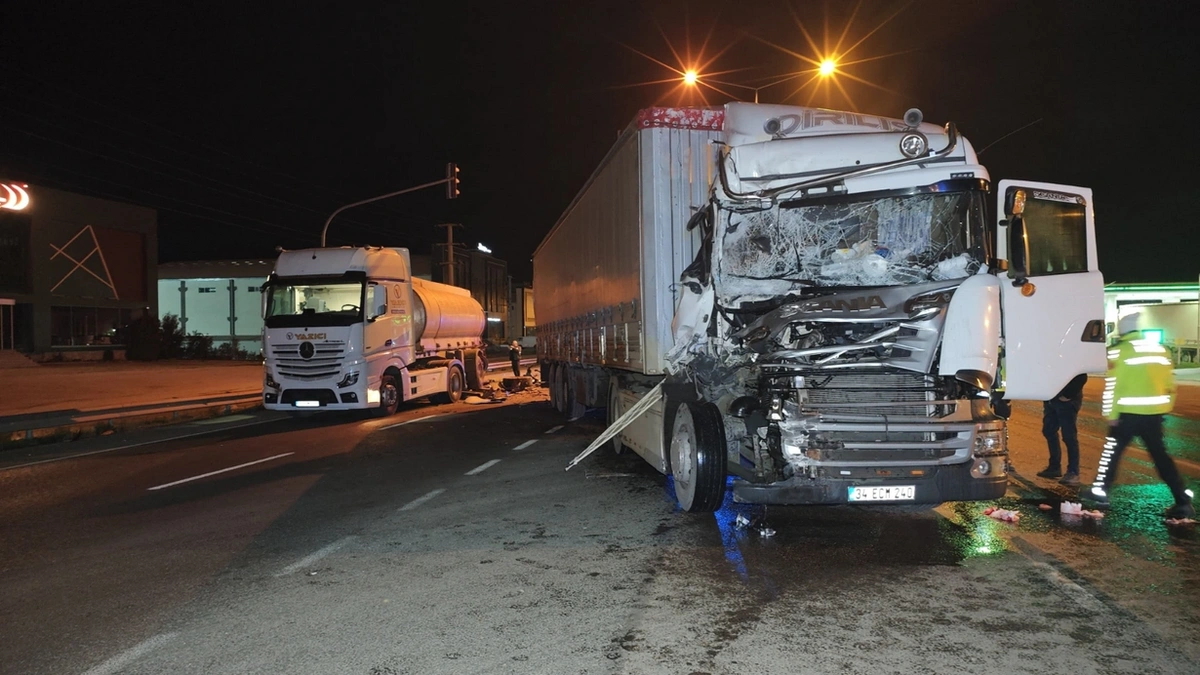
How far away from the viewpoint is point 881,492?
6125 millimetres

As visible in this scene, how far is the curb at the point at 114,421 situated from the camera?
609 inches

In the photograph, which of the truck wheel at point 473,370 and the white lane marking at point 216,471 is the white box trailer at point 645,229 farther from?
the truck wheel at point 473,370

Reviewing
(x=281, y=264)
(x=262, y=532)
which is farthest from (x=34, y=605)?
(x=281, y=264)

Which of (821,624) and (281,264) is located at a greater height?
(281,264)

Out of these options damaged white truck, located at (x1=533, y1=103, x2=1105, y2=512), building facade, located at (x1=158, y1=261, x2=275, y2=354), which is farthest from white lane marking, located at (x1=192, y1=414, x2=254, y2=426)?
building facade, located at (x1=158, y1=261, x2=275, y2=354)

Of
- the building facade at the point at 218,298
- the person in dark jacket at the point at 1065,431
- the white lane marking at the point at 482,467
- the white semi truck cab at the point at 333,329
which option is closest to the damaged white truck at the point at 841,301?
the person in dark jacket at the point at 1065,431

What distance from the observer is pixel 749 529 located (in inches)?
281

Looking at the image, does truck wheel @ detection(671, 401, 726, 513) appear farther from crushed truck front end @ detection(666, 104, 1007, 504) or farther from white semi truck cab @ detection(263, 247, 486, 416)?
white semi truck cab @ detection(263, 247, 486, 416)

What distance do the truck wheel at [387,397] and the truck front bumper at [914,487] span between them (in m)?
13.0

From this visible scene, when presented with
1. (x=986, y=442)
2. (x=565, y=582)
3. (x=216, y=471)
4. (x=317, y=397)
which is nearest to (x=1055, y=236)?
(x=986, y=442)

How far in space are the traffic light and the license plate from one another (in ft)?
65.6

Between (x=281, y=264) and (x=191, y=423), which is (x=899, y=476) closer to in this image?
(x=281, y=264)

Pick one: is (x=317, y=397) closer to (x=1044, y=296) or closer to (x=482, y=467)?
(x=482, y=467)

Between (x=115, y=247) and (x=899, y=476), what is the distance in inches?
2031
